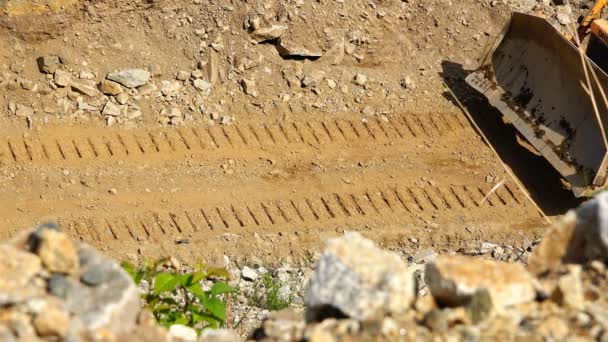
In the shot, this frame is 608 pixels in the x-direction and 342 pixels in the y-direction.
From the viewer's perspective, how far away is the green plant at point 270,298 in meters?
7.46

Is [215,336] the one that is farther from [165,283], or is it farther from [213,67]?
[213,67]

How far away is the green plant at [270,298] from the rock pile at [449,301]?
2.86 metres

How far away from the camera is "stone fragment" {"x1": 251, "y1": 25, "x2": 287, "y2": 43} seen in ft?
33.5

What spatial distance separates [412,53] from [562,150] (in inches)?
89.2

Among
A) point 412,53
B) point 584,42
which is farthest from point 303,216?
point 584,42

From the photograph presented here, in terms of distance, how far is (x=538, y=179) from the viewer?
31.7 ft

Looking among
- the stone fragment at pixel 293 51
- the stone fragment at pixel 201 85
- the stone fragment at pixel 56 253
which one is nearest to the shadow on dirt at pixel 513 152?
the stone fragment at pixel 293 51

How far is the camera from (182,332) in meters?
4.94

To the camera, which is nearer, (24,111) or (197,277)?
(197,277)

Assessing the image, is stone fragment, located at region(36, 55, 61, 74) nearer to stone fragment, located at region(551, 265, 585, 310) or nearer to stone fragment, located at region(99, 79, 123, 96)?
stone fragment, located at region(99, 79, 123, 96)

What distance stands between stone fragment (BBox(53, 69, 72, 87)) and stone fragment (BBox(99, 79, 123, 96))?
31 centimetres

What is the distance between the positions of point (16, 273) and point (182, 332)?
1.11 metres

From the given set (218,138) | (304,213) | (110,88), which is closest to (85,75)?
(110,88)

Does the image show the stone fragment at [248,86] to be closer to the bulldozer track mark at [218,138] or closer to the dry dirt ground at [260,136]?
the dry dirt ground at [260,136]
